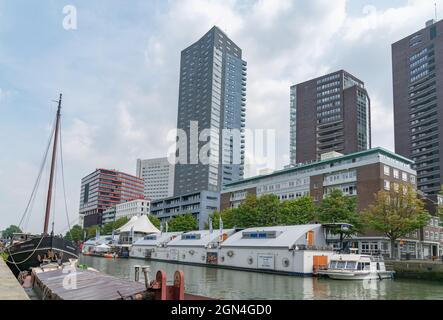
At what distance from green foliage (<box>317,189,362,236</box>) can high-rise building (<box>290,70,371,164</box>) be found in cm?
10253

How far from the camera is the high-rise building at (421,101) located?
13500 cm

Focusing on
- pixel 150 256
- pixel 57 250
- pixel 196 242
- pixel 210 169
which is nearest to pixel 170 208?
pixel 210 169

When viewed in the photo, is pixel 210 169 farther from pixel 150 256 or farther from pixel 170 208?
pixel 150 256

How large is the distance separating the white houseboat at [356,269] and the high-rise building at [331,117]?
120m

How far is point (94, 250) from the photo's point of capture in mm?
114938

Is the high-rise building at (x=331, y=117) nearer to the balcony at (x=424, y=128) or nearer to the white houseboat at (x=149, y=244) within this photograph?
the balcony at (x=424, y=128)

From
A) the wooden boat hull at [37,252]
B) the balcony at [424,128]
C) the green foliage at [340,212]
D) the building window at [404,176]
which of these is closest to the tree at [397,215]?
the green foliage at [340,212]

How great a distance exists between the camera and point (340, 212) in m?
64.2

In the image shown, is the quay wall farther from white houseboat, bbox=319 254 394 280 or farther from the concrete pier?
the concrete pier

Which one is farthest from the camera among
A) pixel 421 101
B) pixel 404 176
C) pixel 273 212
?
pixel 421 101

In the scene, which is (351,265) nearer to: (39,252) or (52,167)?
(39,252)

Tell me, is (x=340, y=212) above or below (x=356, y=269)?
above

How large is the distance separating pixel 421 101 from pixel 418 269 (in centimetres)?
11070

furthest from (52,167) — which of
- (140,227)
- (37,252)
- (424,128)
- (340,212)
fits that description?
(424,128)
